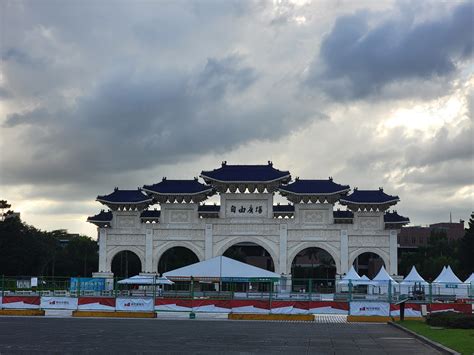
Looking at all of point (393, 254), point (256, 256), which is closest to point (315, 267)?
point (256, 256)

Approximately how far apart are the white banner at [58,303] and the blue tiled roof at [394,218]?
3263 cm

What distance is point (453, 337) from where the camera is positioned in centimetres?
2375

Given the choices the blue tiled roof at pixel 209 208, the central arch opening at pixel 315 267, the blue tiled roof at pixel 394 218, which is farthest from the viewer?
the central arch opening at pixel 315 267

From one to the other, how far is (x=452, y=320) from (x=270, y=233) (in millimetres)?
36854

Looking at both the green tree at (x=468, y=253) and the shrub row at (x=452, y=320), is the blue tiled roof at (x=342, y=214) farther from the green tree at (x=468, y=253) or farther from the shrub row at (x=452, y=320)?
the shrub row at (x=452, y=320)

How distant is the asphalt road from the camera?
66.2 ft

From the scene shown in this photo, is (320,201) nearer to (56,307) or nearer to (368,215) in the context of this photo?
(368,215)

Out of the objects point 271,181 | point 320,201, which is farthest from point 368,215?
point 271,181

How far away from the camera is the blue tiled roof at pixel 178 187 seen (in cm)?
6619

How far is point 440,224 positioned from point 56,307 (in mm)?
114541

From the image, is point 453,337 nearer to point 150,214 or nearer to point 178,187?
point 178,187

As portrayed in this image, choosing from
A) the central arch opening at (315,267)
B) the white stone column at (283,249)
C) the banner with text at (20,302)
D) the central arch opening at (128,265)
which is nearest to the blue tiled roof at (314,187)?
the white stone column at (283,249)

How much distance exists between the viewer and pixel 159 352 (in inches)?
759

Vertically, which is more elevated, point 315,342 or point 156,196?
point 156,196
